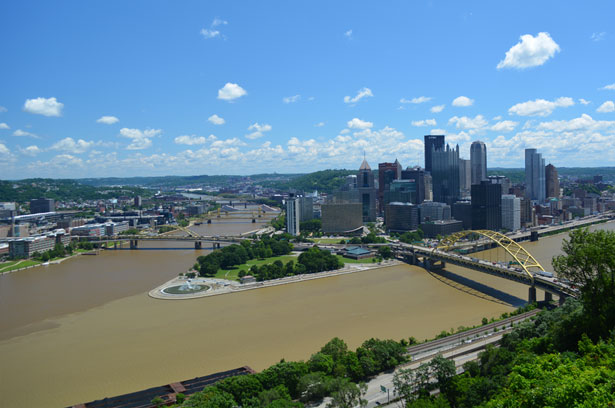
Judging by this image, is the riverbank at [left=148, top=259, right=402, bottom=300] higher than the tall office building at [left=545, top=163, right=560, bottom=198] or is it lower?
lower

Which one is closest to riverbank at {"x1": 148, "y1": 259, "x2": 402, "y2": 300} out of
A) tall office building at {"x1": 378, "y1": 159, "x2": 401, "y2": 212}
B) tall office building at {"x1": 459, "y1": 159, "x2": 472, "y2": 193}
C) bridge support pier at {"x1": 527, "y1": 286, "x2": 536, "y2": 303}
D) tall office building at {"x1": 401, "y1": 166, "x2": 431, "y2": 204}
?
bridge support pier at {"x1": 527, "y1": 286, "x2": 536, "y2": 303}

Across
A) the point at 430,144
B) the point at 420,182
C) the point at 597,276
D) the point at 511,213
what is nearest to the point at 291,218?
the point at 511,213

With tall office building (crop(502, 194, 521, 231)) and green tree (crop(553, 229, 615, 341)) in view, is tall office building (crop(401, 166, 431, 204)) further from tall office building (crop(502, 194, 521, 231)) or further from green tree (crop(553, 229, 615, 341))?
green tree (crop(553, 229, 615, 341))

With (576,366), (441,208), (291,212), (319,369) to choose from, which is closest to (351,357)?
(319,369)

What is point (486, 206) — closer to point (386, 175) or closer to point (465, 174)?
point (386, 175)

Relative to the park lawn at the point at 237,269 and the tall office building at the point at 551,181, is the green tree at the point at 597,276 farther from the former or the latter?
the tall office building at the point at 551,181

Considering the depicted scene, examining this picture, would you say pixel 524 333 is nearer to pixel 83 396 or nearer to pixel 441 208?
pixel 83 396

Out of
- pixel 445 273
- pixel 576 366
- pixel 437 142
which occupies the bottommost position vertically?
pixel 445 273
